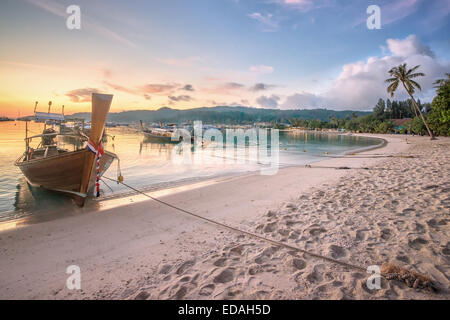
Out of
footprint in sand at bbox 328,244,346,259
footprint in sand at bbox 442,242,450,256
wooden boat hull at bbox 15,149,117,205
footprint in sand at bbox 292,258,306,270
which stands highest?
wooden boat hull at bbox 15,149,117,205

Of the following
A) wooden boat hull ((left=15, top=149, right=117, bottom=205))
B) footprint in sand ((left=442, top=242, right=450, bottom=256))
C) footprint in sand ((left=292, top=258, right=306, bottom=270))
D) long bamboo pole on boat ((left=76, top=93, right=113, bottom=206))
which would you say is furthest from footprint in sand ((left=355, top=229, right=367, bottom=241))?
wooden boat hull ((left=15, top=149, right=117, bottom=205))

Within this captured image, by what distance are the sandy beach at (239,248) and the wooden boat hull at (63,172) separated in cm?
137

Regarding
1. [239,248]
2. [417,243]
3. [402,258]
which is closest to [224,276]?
[239,248]

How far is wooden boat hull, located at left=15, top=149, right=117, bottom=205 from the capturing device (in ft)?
26.1

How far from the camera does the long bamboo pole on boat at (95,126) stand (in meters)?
6.62

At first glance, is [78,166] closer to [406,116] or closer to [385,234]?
[385,234]

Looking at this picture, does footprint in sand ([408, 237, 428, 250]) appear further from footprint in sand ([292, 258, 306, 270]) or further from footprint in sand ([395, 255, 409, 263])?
footprint in sand ([292, 258, 306, 270])

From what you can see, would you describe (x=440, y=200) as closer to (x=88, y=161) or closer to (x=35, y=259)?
(x=35, y=259)

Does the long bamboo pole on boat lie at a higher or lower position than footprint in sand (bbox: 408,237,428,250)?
higher

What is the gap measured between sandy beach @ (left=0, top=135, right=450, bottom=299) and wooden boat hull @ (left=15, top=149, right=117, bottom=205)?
1.37 m

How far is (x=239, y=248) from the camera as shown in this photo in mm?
4219

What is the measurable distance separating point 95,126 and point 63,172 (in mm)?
3128
